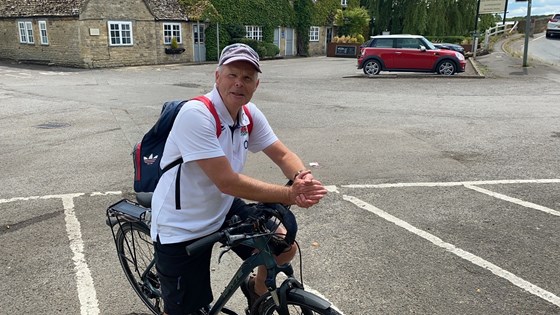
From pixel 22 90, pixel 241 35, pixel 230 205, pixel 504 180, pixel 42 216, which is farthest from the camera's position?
pixel 241 35

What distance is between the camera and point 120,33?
2608 centimetres

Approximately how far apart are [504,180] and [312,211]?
119 inches

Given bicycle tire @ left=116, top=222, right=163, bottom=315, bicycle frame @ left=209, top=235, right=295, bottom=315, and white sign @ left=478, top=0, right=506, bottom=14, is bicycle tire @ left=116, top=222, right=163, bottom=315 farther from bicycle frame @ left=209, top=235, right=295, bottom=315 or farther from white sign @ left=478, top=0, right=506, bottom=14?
white sign @ left=478, top=0, right=506, bottom=14

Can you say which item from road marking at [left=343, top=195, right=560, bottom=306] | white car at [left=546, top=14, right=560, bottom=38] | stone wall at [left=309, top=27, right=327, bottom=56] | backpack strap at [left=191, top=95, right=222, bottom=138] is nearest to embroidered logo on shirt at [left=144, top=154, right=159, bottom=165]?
backpack strap at [left=191, top=95, right=222, bottom=138]

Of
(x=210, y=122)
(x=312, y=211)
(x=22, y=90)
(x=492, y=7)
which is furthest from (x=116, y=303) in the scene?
(x=492, y=7)

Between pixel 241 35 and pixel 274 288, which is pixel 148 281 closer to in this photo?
pixel 274 288

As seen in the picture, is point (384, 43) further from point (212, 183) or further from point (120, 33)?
point (212, 183)

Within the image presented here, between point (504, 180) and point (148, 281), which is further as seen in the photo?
point (504, 180)

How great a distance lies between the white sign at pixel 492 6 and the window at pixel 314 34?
16.7m

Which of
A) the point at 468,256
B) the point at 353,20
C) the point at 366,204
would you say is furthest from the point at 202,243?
the point at 353,20

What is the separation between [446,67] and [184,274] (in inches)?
749

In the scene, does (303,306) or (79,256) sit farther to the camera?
(79,256)

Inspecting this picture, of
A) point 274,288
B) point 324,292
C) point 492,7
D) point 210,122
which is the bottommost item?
point 324,292

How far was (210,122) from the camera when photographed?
6.70 ft
